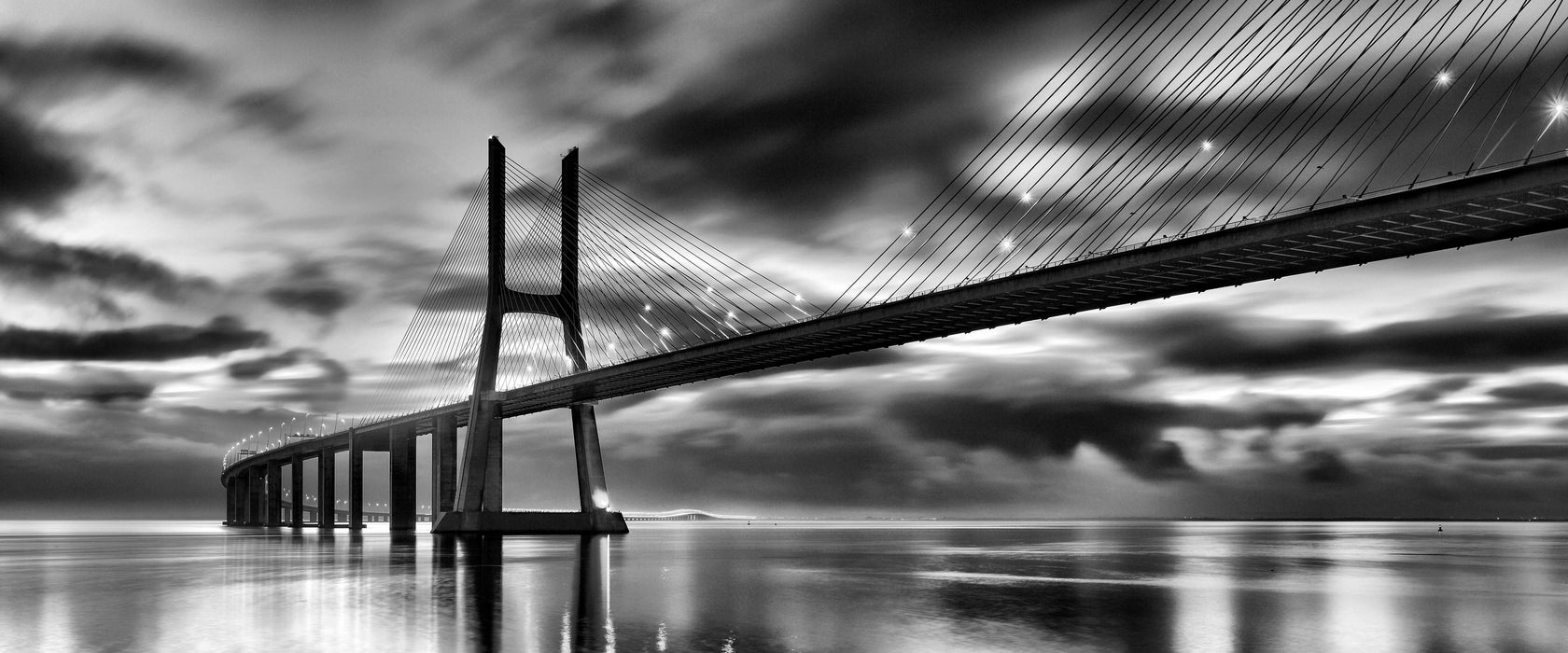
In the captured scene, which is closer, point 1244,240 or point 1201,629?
point 1201,629

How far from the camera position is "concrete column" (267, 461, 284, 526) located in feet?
478

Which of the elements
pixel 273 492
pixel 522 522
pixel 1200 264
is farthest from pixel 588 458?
pixel 273 492

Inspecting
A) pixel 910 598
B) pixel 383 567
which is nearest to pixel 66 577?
pixel 383 567

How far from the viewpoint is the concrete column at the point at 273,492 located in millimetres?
145750

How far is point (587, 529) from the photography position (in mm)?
76375

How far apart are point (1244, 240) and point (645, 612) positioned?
20269mm

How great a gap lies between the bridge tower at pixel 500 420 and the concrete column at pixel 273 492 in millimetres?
80968

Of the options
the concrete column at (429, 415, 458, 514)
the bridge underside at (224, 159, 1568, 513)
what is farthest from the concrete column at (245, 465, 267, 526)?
the bridge underside at (224, 159, 1568, 513)

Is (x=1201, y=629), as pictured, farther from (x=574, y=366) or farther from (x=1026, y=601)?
(x=574, y=366)

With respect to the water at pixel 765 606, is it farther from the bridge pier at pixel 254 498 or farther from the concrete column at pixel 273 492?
the bridge pier at pixel 254 498

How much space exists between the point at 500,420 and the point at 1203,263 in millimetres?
47268

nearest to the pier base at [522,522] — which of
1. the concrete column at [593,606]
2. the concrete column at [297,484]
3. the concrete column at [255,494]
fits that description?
the concrete column at [593,606]

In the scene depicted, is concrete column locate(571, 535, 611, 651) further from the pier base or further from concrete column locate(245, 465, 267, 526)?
concrete column locate(245, 465, 267, 526)

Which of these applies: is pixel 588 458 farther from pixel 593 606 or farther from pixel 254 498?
pixel 254 498
